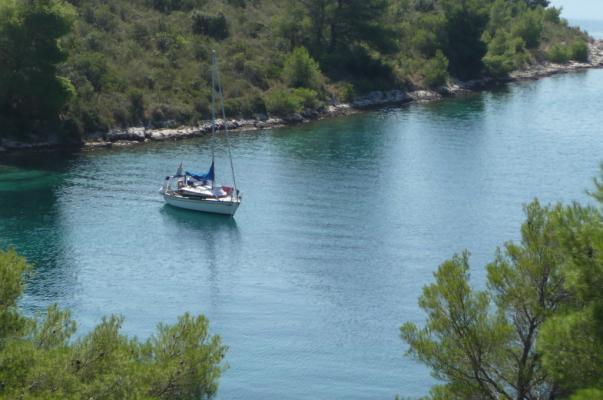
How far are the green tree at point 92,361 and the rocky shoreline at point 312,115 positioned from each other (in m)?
44.3

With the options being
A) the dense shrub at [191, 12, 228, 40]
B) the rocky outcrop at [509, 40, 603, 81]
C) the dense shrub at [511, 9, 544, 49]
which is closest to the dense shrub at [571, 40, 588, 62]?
the rocky outcrop at [509, 40, 603, 81]

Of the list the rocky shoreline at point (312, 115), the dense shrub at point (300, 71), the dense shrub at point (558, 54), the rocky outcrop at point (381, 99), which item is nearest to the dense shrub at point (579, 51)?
the dense shrub at point (558, 54)

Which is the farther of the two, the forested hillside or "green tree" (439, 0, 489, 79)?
"green tree" (439, 0, 489, 79)

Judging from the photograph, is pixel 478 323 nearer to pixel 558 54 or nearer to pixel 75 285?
pixel 75 285

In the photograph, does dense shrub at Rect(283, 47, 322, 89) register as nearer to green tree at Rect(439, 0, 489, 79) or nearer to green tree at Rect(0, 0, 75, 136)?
green tree at Rect(0, 0, 75, 136)

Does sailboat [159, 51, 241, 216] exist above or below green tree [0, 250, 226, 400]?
below

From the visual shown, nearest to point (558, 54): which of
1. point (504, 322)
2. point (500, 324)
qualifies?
point (504, 322)

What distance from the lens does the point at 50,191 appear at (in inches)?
2395

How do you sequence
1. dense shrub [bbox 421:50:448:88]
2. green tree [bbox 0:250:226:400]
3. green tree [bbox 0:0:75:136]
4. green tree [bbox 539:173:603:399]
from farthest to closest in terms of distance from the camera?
1. dense shrub [bbox 421:50:448:88]
2. green tree [bbox 0:0:75:136]
3. green tree [bbox 0:250:226:400]
4. green tree [bbox 539:173:603:399]

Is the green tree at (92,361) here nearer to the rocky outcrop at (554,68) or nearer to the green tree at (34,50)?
the green tree at (34,50)

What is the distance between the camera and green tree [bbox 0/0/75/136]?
230 ft

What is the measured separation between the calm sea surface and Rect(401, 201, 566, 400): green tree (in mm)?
11161

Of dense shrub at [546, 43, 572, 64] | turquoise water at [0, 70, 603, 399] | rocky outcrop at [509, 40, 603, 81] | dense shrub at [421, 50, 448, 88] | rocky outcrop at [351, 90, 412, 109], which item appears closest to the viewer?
turquoise water at [0, 70, 603, 399]

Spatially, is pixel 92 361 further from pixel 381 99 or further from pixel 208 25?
pixel 381 99
